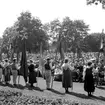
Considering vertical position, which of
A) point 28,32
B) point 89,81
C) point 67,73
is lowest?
point 89,81

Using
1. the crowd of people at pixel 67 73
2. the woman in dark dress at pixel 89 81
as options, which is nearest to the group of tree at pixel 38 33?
the crowd of people at pixel 67 73

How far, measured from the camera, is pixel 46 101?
779cm

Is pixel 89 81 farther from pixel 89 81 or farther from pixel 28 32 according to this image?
pixel 28 32

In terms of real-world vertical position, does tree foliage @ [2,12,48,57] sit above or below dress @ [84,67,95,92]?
above

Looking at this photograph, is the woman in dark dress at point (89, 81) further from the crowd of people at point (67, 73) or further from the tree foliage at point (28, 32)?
the tree foliage at point (28, 32)

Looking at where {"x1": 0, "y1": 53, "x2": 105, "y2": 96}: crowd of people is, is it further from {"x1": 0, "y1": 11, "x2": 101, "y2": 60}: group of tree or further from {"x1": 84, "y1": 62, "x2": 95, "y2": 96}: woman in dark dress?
{"x1": 0, "y1": 11, "x2": 101, "y2": 60}: group of tree

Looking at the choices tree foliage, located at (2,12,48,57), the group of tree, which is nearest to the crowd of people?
the group of tree

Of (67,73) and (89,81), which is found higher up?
(67,73)

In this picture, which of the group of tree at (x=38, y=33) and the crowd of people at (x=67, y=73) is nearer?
the crowd of people at (x=67, y=73)

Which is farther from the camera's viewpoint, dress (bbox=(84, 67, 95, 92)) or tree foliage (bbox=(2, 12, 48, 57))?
tree foliage (bbox=(2, 12, 48, 57))

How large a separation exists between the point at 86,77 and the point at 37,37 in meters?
41.1

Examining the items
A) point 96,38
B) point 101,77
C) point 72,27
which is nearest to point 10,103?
point 101,77

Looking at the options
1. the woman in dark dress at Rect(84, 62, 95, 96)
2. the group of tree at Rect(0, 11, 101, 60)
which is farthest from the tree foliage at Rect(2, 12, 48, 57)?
the woman in dark dress at Rect(84, 62, 95, 96)

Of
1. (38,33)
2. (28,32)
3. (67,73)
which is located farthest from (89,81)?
(38,33)
